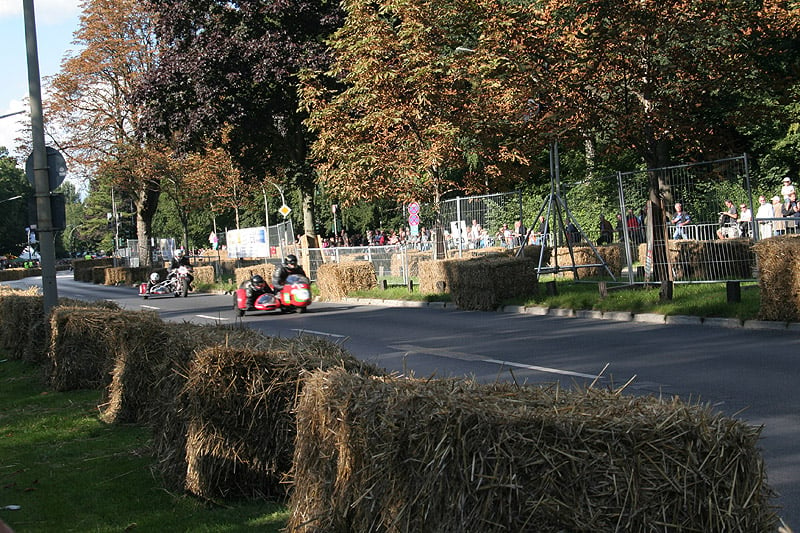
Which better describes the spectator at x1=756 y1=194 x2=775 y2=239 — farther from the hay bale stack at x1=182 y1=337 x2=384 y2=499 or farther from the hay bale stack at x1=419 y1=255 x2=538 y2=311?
the hay bale stack at x1=182 y1=337 x2=384 y2=499

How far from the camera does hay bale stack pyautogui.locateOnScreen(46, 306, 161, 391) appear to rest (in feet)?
30.3

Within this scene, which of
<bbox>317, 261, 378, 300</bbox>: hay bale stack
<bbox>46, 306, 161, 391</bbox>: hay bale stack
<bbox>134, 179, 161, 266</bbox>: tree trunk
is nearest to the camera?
<bbox>46, 306, 161, 391</bbox>: hay bale stack

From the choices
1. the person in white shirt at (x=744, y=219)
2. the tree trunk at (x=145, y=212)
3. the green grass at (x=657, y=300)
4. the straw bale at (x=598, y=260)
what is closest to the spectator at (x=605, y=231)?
the straw bale at (x=598, y=260)

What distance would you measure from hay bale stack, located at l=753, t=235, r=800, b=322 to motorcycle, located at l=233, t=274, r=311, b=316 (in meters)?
11.3

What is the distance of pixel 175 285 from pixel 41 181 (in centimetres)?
2186

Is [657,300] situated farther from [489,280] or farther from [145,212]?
[145,212]

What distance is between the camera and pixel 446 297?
78.5 feet

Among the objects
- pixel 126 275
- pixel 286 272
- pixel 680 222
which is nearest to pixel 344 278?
pixel 286 272

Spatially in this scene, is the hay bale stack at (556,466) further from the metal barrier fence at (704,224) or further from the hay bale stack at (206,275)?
the hay bale stack at (206,275)

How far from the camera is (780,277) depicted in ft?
45.2

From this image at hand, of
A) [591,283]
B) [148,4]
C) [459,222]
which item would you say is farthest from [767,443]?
[148,4]

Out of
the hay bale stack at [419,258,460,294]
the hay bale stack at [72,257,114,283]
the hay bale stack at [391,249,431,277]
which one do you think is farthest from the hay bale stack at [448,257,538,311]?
the hay bale stack at [72,257,114,283]

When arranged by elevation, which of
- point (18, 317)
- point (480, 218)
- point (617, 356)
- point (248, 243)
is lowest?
point (617, 356)

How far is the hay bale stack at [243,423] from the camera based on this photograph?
18.5ft
